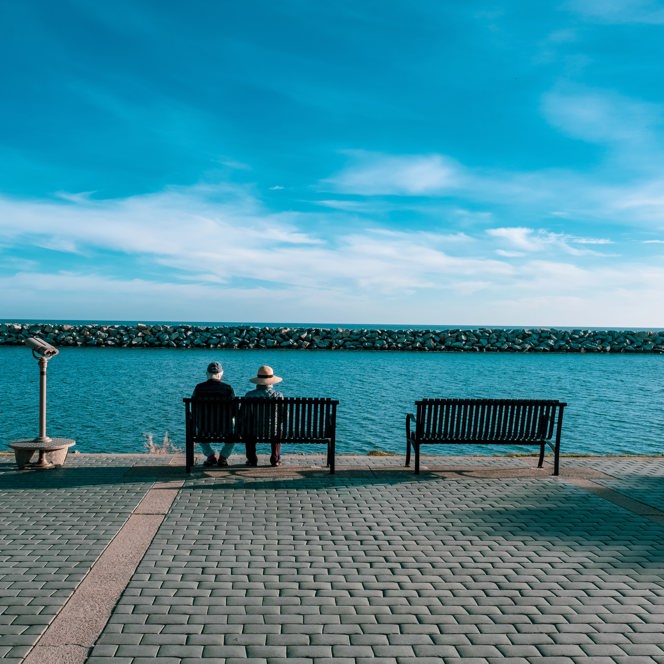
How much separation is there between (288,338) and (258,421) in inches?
1883

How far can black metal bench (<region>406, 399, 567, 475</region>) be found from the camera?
9.18 metres

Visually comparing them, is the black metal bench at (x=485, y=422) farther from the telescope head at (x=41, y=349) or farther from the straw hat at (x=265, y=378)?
the telescope head at (x=41, y=349)

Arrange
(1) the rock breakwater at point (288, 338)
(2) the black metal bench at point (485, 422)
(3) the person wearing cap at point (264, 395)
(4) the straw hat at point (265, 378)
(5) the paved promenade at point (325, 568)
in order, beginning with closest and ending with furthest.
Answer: (5) the paved promenade at point (325, 568) < (2) the black metal bench at point (485, 422) < (3) the person wearing cap at point (264, 395) < (4) the straw hat at point (265, 378) < (1) the rock breakwater at point (288, 338)

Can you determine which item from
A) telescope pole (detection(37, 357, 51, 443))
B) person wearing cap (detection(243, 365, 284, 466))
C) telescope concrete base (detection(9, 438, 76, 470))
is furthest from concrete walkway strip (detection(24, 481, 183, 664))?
telescope pole (detection(37, 357, 51, 443))

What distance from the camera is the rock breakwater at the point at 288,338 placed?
185ft

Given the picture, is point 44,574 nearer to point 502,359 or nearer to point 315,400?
point 315,400

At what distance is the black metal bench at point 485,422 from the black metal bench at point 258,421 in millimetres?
1276

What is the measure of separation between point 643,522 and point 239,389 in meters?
20.2

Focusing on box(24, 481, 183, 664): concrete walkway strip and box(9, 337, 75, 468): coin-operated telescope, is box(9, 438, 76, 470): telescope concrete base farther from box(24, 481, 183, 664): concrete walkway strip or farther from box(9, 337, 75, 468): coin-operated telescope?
box(24, 481, 183, 664): concrete walkway strip

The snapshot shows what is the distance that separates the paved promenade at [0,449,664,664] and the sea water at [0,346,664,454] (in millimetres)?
6735

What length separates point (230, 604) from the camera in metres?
4.69

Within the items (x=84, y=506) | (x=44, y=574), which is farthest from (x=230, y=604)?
(x=84, y=506)

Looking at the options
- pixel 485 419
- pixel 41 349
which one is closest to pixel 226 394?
pixel 41 349

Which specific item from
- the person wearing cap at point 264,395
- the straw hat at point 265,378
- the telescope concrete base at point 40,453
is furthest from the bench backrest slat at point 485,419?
the telescope concrete base at point 40,453
